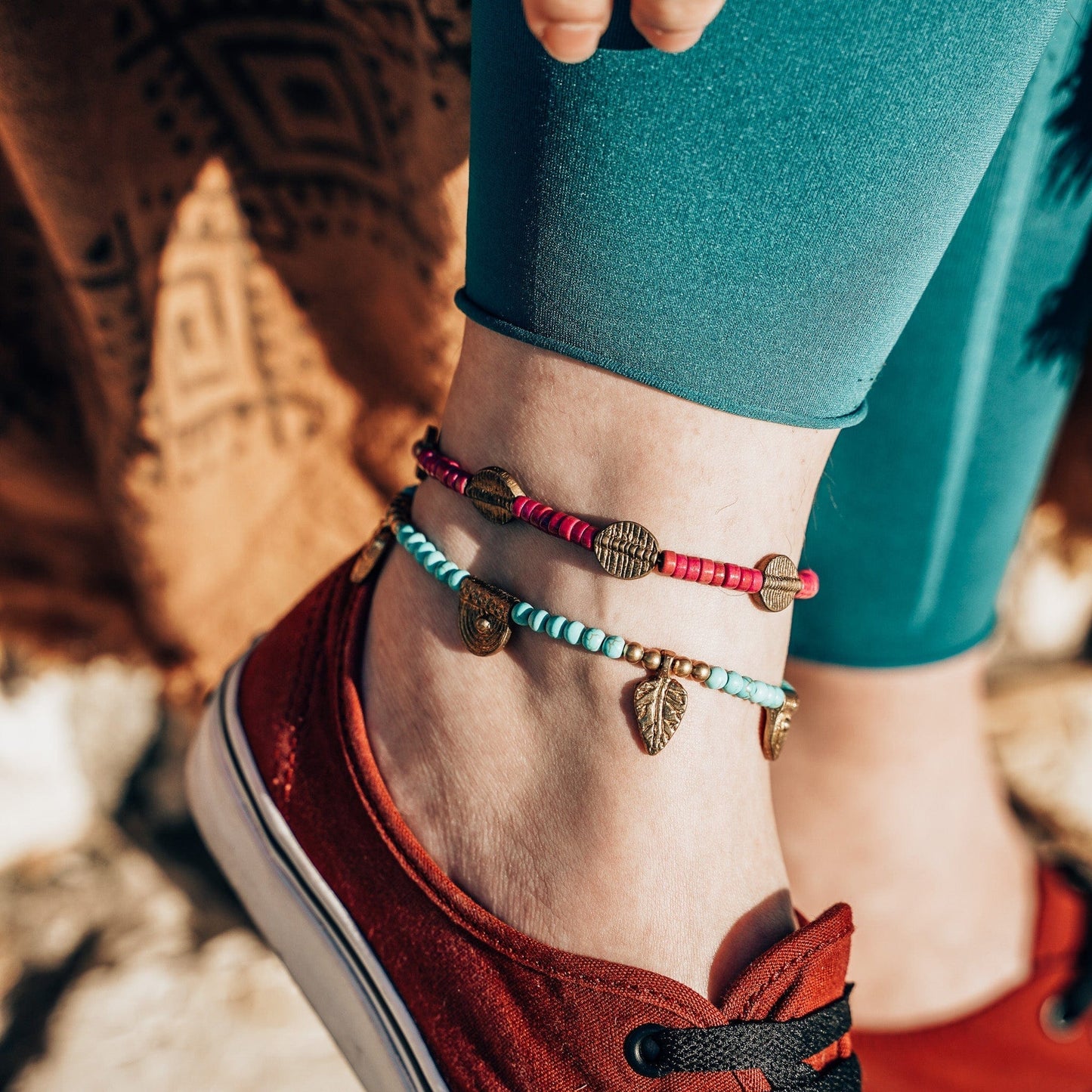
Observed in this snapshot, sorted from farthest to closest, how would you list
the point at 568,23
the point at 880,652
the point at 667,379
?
the point at 880,652
the point at 667,379
the point at 568,23

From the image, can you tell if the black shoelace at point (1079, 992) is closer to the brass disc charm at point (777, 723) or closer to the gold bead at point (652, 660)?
the brass disc charm at point (777, 723)

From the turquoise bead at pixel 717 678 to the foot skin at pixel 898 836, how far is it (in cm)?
41

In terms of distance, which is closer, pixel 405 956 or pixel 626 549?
pixel 626 549

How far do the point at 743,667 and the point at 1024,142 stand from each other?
17.3 inches

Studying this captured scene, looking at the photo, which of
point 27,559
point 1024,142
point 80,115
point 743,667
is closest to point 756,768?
point 743,667

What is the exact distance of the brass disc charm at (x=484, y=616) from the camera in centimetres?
64

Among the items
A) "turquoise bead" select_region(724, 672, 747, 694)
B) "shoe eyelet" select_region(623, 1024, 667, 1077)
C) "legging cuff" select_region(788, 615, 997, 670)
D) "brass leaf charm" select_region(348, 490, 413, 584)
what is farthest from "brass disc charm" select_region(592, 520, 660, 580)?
"legging cuff" select_region(788, 615, 997, 670)

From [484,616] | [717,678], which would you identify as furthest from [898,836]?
[484,616]

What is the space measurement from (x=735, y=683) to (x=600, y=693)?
94mm

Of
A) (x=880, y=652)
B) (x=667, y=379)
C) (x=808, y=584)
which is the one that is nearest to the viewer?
(x=667, y=379)

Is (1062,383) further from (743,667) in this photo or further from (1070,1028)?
(1070,1028)

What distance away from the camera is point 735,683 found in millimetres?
634

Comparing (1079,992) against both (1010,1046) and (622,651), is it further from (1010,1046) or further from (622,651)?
(622,651)

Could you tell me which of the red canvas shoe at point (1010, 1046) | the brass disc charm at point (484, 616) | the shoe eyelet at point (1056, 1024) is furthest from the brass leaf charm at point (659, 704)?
the shoe eyelet at point (1056, 1024)
